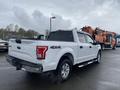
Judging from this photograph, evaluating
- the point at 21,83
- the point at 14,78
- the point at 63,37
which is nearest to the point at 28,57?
the point at 21,83

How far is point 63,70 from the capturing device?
5.76 m

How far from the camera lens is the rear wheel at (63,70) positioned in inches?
216

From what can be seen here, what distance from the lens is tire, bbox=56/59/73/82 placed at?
5493 millimetres

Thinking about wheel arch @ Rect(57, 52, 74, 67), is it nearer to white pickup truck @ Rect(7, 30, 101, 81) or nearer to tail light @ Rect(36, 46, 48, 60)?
white pickup truck @ Rect(7, 30, 101, 81)

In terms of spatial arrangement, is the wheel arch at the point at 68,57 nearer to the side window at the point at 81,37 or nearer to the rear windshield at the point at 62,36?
the rear windshield at the point at 62,36

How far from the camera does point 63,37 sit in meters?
6.99

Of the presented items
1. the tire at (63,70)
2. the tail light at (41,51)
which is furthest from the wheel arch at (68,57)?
the tail light at (41,51)

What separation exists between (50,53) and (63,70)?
3.65 feet

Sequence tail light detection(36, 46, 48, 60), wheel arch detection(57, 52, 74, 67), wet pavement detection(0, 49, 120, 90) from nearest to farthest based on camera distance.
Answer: tail light detection(36, 46, 48, 60) → wet pavement detection(0, 49, 120, 90) → wheel arch detection(57, 52, 74, 67)

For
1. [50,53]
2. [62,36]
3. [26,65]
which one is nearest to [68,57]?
[50,53]

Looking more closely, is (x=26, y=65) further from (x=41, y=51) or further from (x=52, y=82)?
(x=52, y=82)

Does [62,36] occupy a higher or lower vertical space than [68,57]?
higher

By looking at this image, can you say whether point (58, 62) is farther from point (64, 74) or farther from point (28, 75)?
point (28, 75)

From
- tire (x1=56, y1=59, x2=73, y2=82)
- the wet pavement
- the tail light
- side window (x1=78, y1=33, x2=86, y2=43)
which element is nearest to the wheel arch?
tire (x1=56, y1=59, x2=73, y2=82)
